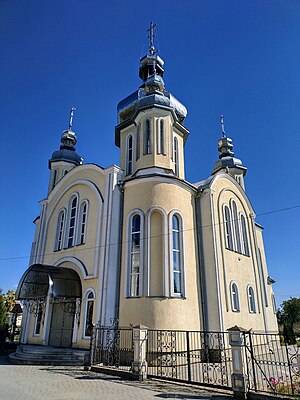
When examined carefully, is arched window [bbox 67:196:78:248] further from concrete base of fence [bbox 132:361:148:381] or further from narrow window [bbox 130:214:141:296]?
concrete base of fence [bbox 132:361:148:381]

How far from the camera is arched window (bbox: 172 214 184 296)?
41.0 feet

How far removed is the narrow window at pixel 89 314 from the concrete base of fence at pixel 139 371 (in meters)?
4.64

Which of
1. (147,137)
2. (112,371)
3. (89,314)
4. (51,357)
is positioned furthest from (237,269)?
(51,357)

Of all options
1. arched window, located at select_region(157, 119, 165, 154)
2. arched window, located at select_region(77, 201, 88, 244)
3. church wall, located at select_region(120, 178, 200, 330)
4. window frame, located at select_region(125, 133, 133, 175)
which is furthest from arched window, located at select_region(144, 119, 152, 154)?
arched window, located at select_region(77, 201, 88, 244)

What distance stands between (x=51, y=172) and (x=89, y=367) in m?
15.4

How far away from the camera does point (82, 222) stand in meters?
15.4

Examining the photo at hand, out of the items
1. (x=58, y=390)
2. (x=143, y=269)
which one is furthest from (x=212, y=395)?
(x=143, y=269)

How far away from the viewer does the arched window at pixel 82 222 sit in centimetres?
1495

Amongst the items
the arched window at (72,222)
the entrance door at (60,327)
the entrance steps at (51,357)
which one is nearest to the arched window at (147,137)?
the arched window at (72,222)

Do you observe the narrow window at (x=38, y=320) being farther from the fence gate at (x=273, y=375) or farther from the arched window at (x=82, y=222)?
the fence gate at (x=273, y=375)

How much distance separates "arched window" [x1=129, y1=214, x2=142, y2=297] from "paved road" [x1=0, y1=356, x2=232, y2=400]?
357 centimetres

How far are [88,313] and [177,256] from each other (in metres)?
4.56

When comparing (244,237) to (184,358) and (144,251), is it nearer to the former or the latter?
(144,251)

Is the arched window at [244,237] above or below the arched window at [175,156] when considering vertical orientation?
below
